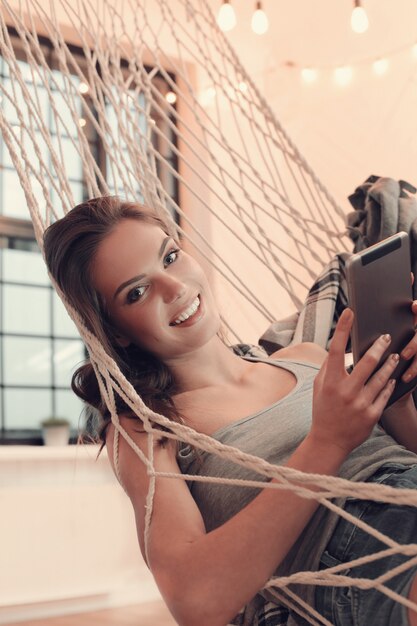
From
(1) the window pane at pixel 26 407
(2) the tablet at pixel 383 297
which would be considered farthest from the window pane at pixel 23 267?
(2) the tablet at pixel 383 297

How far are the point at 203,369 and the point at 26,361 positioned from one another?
7.26 feet

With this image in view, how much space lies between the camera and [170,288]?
916mm

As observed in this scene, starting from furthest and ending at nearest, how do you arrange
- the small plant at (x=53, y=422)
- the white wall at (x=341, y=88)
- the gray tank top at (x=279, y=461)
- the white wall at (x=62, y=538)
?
the white wall at (x=341, y=88) → the small plant at (x=53, y=422) → the white wall at (x=62, y=538) → the gray tank top at (x=279, y=461)

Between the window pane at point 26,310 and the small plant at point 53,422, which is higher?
the window pane at point 26,310

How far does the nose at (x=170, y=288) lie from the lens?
0.92 meters

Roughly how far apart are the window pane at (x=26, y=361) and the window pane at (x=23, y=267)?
239 millimetres

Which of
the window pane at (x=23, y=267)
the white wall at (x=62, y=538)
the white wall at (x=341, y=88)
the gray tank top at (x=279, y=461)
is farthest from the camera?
the white wall at (x=341, y=88)

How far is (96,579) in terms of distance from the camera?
9.33 feet

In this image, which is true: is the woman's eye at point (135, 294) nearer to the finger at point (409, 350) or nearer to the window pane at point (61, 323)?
the finger at point (409, 350)

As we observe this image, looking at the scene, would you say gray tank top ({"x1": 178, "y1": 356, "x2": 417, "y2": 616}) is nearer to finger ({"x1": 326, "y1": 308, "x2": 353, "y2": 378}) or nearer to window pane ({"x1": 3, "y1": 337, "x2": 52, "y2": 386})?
finger ({"x1": 326, "y1": 308, "x2": 353, "y2": 378})

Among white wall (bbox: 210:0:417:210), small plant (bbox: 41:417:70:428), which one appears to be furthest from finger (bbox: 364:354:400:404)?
white wall (bbox: 210:0:417:210)

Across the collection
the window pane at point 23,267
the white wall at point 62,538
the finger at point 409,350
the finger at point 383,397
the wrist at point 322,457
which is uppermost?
the window pane at point 23,267

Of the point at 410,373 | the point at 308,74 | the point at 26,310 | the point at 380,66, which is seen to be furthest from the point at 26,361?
the point at 410,373

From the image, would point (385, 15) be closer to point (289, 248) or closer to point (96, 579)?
point (289, 248)
